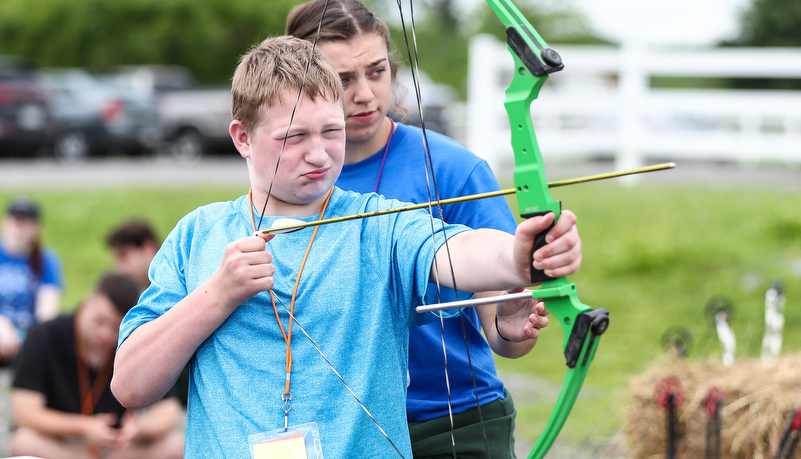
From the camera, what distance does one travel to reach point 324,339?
5.63 ft

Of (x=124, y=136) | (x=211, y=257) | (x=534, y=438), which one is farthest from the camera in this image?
(x=124, y=136)

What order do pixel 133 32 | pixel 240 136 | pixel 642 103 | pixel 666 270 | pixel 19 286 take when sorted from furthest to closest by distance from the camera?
pixel 133 32 < pixel 642 103 < pixel 666 270 < pixel 19 286 < pixel 240 136

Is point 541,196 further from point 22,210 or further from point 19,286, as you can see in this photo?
point 19,286

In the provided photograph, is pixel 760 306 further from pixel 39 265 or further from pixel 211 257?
pixel 211 257

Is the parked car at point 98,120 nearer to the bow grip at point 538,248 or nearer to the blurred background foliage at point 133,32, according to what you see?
the blurred background foliage at point 133,32

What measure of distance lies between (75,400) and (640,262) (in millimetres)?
5429

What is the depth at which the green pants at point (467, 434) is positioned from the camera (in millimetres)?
2141

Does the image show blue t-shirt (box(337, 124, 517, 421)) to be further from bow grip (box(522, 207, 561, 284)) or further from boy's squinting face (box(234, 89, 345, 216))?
bow grip (box(522, 207, 561, 284))

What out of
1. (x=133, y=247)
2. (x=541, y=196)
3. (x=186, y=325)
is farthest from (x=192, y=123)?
(x=541, y=196)

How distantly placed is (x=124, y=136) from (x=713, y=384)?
14426 millimetres

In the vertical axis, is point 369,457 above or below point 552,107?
below

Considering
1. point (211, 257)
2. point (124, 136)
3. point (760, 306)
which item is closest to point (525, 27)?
point (211, 257)

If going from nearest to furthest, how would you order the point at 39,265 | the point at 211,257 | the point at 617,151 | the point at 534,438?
the point at 211,257, the point at 534,438, the point at 39,265, the point at 617,151

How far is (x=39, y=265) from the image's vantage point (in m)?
6.27
